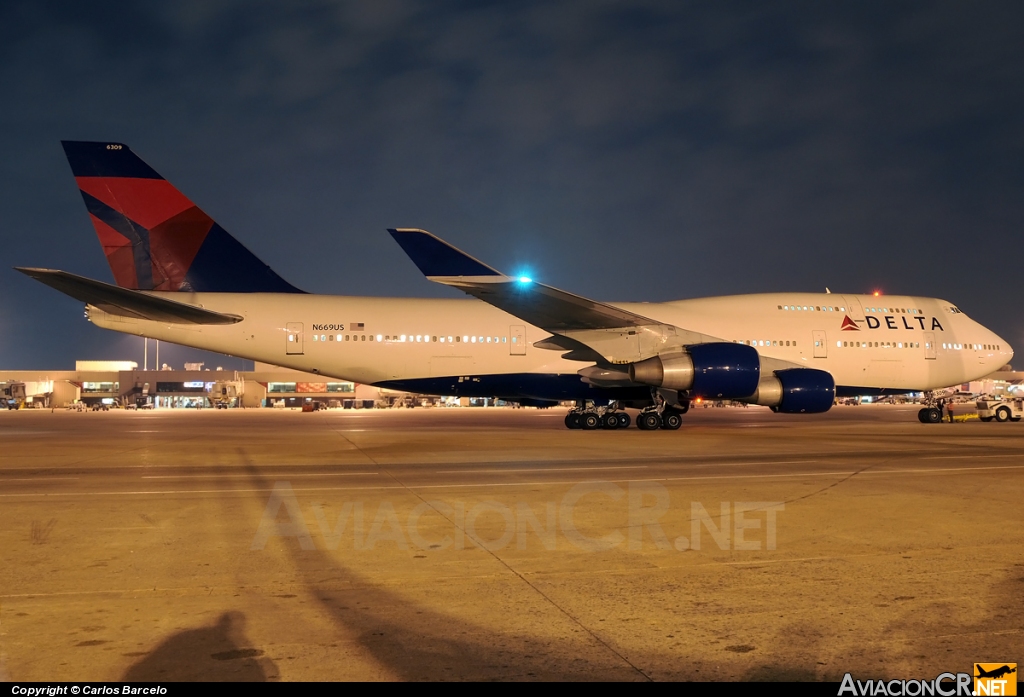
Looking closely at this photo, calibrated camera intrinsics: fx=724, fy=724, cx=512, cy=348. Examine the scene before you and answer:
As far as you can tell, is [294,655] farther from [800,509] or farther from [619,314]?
[619,314]

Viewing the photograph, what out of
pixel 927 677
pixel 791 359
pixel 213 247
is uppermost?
pixel 213 247

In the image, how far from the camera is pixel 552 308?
1922cm

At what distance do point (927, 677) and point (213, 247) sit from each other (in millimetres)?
21492

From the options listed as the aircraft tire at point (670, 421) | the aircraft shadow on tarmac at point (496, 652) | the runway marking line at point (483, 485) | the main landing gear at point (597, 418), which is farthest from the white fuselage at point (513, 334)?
the aircraft shadow on tarmac at point (496, 652)

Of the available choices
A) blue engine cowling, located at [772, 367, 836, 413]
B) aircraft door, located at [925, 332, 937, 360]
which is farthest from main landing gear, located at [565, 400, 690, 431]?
aircraft door, located at [925, 332, 937, 360]

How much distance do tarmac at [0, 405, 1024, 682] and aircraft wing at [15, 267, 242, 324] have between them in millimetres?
7821

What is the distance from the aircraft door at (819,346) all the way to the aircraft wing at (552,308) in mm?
4073

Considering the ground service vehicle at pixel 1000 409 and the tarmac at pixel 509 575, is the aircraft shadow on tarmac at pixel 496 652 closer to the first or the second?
the tarmac at pixel 509 575

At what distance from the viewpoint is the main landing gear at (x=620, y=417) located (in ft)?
71.8

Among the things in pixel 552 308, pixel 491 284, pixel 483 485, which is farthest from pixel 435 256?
pixel 483 485

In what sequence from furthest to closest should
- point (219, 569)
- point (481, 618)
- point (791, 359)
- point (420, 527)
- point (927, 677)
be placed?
point (791, 359) → point (420, 527) → point (219, 569) → point (481, 618) → point (927, 677)

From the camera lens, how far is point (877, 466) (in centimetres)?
1172

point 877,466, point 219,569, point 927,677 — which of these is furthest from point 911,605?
point 877,466

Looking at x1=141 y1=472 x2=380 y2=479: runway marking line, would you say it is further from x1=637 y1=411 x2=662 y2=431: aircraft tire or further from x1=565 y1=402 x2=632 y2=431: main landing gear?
x1=565 y1=402 x2=632 y2=431: main landing gear
